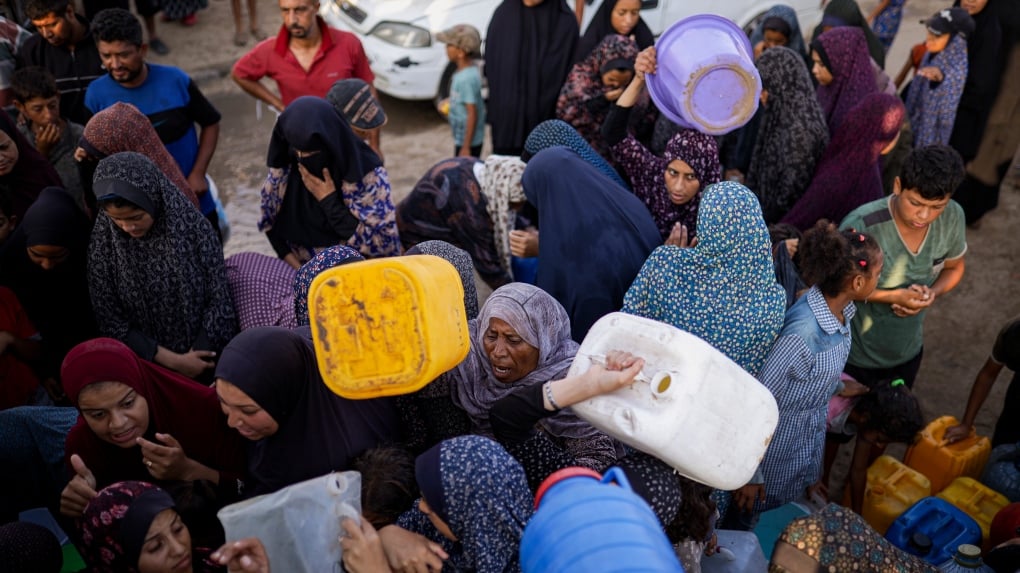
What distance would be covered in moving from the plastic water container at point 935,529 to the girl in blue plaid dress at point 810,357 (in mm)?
455

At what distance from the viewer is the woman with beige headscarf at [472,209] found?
140 inches

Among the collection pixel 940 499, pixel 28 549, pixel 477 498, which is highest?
pixel 477 498

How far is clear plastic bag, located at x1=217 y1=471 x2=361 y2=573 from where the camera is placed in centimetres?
196

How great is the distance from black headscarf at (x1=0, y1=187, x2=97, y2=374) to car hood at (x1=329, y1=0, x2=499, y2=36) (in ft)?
12.9

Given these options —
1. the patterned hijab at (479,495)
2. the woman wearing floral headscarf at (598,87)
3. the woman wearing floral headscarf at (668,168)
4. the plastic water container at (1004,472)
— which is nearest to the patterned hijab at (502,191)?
the woman wearing floral headscarf at (668,168)

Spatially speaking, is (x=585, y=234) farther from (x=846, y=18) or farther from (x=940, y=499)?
(x=846, y=18)

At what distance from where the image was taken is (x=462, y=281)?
2947 mm

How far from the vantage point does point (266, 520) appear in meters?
1.97

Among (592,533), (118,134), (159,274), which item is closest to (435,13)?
(118,134)

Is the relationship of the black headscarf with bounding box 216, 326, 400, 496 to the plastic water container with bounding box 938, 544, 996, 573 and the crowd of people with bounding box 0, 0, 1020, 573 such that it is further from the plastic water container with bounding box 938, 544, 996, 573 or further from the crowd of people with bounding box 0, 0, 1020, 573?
the plastic water container with bounding box 938, 544, 996, 573

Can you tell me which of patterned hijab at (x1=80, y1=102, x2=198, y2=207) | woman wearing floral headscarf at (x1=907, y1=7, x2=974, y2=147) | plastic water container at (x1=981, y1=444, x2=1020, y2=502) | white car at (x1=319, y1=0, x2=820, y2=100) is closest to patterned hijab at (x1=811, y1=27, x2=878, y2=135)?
woman wearing floral headscarf at (x1=907, y1=7, x2=974, y2=147)

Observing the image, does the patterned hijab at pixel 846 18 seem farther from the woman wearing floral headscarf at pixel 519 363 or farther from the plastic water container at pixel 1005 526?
the woman wearing floral headscarf at pixel 519 363

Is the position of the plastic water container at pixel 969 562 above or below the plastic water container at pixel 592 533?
below

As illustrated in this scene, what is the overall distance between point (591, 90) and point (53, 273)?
9.71ft
